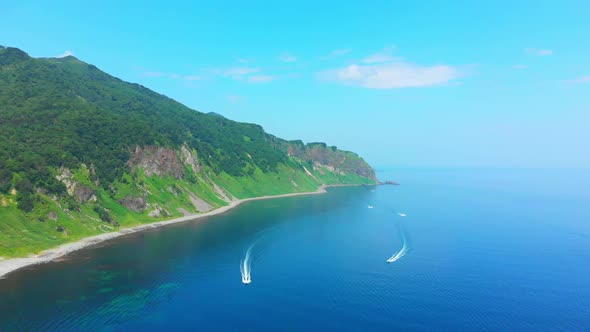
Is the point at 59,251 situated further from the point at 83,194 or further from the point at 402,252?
the point at 402,252

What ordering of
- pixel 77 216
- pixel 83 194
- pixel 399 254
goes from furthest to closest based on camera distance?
pixel 83 194 → pixel 77 216 → pixel 399 254

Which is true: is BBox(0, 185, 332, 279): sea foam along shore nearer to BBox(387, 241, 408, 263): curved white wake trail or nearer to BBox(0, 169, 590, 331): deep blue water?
BBox(0, 169, 590, 331): deep blue water

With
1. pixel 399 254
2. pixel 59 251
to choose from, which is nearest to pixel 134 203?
pixel 59 251

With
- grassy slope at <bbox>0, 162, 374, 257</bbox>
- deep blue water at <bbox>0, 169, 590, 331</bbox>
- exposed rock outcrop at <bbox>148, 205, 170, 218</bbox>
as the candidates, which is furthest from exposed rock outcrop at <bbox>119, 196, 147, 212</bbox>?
deep blue water at <bbox>0, 169, 590, 331</bbox>

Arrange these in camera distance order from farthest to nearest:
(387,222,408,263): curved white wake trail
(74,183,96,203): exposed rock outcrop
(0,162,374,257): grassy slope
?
(74,183,96,203): exposed rock outcrop, (387,222,408,263): curved white wake trail, (0,162,374,257): grassy slope

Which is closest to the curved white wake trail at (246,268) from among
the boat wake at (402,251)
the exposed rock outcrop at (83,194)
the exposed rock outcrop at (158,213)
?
the boat wake at (402,251)

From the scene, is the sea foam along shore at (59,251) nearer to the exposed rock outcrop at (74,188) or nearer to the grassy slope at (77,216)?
the grassy slope at (77,216)

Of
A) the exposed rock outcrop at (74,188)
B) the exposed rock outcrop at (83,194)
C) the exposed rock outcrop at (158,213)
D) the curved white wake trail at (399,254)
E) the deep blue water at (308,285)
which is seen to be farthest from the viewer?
the exposed rock outcrop at (158,213)

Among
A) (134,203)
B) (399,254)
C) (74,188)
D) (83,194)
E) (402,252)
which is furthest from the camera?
(134,203)

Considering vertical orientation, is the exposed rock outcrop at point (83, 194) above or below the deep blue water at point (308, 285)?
above
